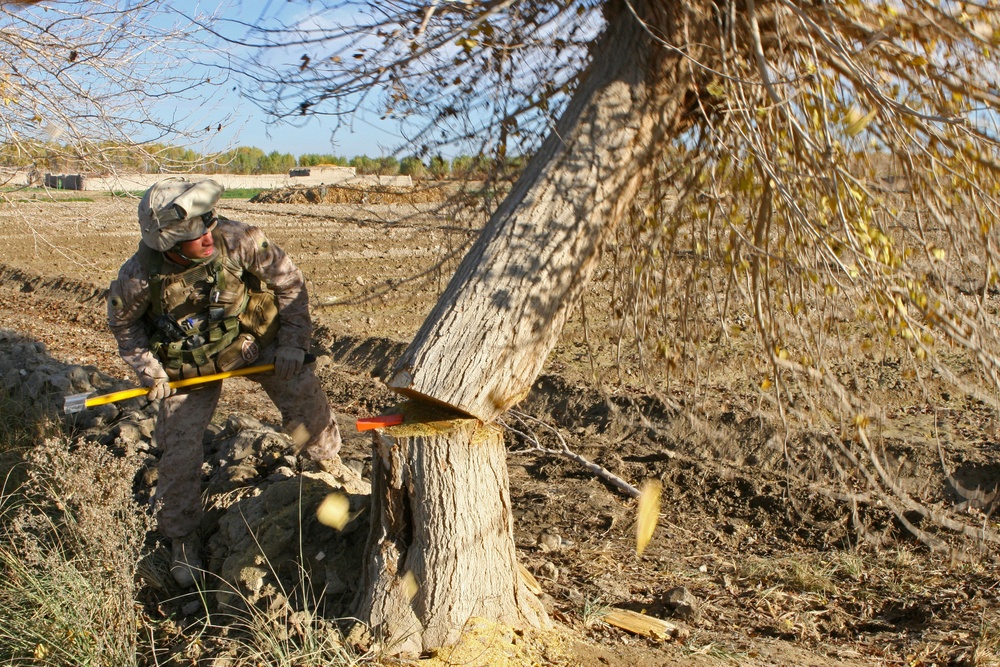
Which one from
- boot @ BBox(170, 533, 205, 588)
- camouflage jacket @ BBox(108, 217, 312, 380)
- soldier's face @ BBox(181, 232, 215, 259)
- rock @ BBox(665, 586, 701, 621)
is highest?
soldier's face @ BBox(181, 232, 215, 259)

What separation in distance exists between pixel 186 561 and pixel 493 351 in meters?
1.89

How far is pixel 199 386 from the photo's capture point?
410 cm

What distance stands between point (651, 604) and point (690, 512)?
1.23 metres

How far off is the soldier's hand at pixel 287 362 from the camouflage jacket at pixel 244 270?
A: 6cm

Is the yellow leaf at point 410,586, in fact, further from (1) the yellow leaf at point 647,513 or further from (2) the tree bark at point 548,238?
(1) the yellow leaf at point 647,513

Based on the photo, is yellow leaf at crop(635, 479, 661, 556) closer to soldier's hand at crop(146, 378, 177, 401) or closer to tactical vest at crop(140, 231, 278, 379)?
tactical vest at crop(140, 231, 278, 379)

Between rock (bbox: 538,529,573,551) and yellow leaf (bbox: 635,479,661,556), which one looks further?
yellow leaf (bbox: 635,479,661,556)

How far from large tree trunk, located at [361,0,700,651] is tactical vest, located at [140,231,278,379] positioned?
1.38 metres

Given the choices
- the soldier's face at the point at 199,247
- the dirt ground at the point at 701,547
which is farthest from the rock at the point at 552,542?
the soldier's face at the point at 199,247

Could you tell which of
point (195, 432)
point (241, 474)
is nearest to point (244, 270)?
point (195, 432)

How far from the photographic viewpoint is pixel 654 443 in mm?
5562

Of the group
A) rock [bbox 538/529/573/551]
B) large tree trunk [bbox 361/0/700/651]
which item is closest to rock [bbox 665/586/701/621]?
large tree trunk [bbox 361/0/700/651]

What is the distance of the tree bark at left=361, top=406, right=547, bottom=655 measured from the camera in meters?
2.89

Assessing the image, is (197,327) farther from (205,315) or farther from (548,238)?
(548,238)
